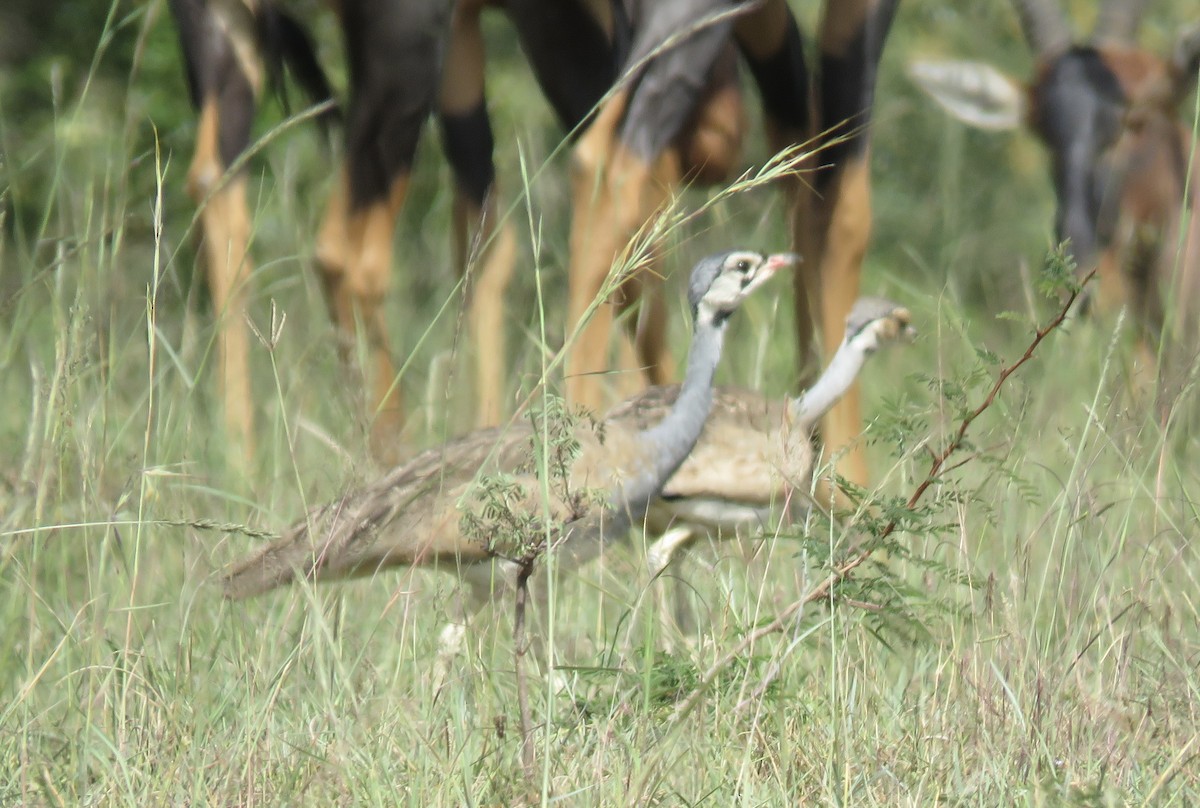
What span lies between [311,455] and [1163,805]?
295cm

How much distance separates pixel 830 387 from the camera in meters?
4.52

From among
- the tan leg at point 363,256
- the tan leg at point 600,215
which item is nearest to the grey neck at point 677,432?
the tan leg at point 600,215

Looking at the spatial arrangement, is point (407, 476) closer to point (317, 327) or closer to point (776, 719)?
point (776, 719)

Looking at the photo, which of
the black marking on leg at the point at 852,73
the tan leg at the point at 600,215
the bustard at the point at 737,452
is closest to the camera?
the bustard at the point at 737,452

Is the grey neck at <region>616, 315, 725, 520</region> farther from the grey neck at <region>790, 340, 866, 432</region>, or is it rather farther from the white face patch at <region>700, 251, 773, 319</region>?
the grey neck at <region>790, 340, 866, 432</region>

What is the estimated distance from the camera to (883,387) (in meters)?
6.00

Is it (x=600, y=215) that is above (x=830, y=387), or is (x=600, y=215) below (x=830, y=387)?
above

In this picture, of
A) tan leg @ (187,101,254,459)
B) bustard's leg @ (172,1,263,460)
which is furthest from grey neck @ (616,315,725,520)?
bustard's leg @ (172,1,263,460)

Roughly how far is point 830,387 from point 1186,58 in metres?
2.96

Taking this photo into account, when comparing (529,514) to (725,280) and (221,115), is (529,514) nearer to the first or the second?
(725,280)

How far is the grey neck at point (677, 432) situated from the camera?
3846mm

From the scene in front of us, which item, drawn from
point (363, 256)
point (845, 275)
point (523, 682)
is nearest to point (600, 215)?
point (845, 275)

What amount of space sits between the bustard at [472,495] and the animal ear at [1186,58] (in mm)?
3042

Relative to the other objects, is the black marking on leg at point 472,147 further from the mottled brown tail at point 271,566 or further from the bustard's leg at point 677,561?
the mottled brown tail at point 271,566
